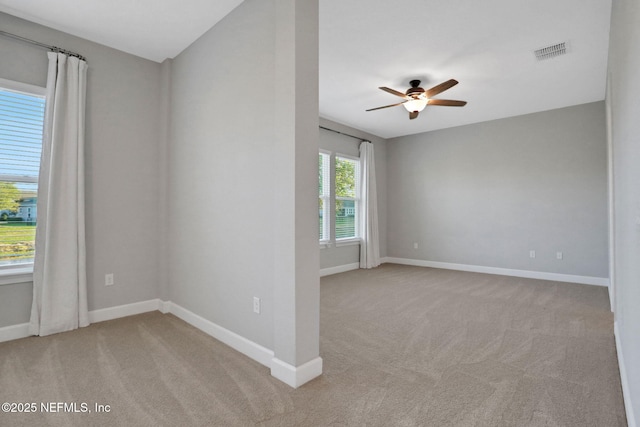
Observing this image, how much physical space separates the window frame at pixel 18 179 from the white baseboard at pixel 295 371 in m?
2.38

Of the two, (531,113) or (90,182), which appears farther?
(531,113)

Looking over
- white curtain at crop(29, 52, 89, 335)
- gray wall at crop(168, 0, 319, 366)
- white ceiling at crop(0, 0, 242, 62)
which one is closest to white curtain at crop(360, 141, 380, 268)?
gray wall at crop(168, 0, 319, 366)

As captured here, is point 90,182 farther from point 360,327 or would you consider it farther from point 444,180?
point 444,180

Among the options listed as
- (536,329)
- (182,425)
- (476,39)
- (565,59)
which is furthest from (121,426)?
(565,59)

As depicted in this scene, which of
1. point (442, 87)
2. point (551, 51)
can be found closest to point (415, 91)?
point (442, 87)

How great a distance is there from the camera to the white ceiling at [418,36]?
2.60 meters

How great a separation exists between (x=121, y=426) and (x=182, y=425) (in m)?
0.31

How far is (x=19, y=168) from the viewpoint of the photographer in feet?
9.11

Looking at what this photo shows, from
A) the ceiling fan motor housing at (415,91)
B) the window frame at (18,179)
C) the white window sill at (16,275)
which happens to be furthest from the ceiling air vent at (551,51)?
the white window sill at (16,275)

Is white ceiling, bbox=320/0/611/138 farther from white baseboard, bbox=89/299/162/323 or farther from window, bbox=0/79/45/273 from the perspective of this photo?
white baseboard, bbox=89/299/162/323

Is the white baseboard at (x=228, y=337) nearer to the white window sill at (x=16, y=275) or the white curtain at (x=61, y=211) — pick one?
the white curtain at (x=61, y=211)

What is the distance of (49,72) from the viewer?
279 cm

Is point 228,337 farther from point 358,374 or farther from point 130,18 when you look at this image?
point 130,18

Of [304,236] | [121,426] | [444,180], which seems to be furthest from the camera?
[444,180]
